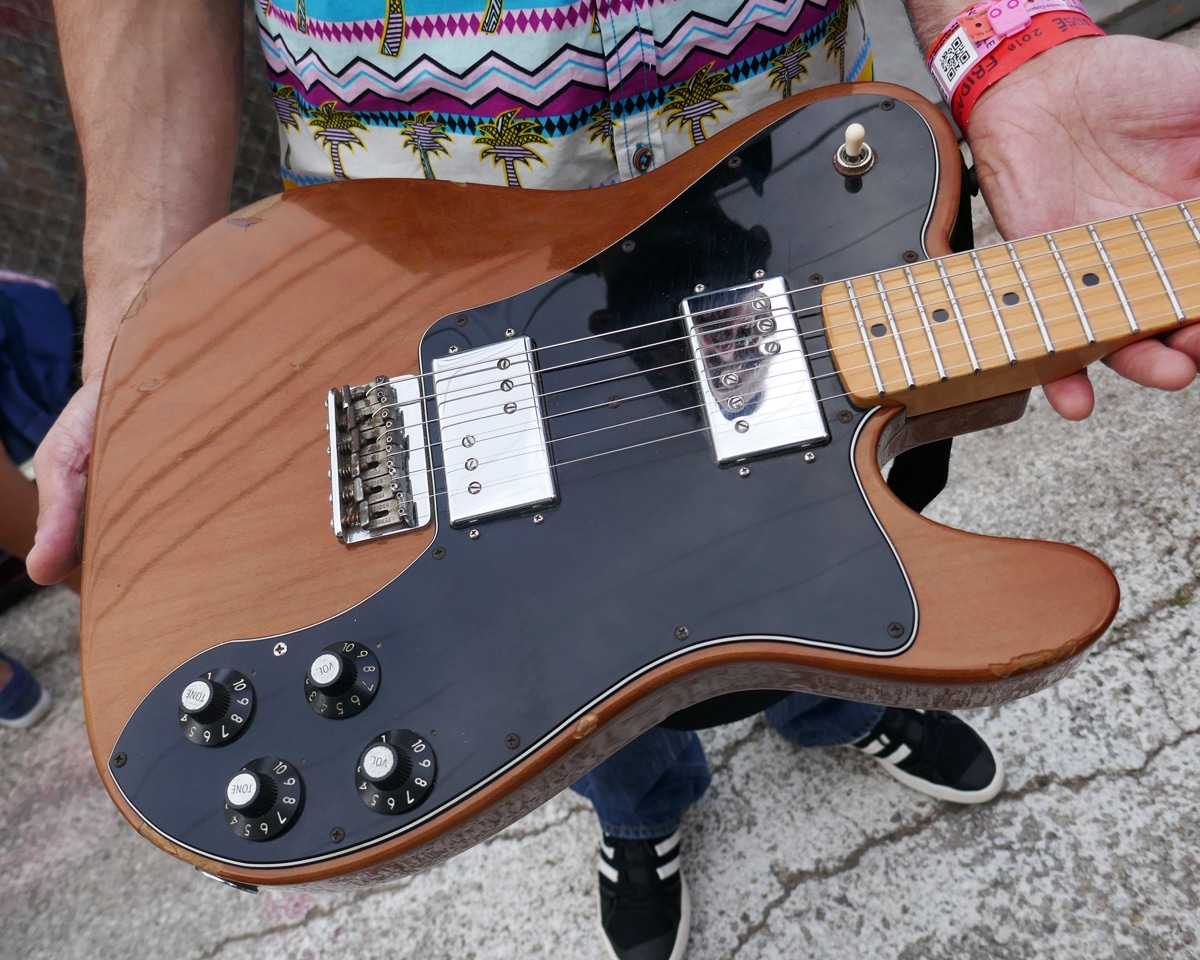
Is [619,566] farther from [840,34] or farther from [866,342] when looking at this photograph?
[840,34]

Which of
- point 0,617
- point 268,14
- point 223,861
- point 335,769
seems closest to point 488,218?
point 268,14

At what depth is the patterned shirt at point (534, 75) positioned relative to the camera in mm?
1058

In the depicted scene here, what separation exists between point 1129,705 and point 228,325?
6.26 feet

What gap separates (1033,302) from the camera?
0.96m

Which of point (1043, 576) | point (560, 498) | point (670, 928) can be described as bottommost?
point (670, 928)

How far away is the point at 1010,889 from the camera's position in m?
1.55

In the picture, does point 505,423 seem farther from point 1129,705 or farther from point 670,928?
point 1129,705

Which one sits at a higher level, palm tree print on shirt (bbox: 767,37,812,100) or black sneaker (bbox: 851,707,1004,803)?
palm tree print on shirt (bbox: 767,37,812,100)

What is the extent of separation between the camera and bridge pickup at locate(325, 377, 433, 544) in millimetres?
1035

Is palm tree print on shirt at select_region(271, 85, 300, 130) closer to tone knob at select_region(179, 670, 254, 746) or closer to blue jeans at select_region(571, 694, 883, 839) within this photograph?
tone knob at select_region(179, 670, 254, 746)

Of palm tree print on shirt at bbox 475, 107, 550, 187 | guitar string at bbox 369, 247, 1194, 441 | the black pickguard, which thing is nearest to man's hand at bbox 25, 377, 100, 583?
A: the black pickguard

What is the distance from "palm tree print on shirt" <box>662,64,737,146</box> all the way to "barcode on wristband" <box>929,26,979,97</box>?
1.20 feet

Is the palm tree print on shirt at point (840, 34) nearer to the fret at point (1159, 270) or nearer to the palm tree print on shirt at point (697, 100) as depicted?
the palm tree print on shirt at point (697, 100)

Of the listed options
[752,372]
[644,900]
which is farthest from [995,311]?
[644,900]
